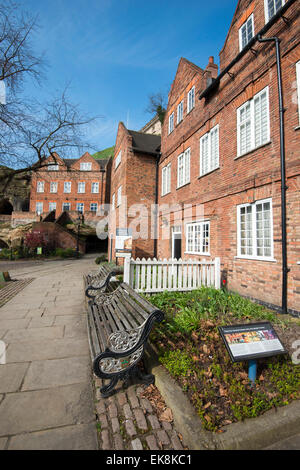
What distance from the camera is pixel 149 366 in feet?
10.4

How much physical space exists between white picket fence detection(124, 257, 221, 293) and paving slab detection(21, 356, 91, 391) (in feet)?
10.7

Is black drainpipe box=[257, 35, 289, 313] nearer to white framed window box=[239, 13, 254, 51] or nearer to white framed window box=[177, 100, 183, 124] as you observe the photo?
white framed window box=[239, 13, 254, 51]

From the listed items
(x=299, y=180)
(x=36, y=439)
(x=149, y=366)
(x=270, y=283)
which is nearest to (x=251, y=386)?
(x=149, y=366)

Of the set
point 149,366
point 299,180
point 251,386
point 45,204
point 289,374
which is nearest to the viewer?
point 251,386

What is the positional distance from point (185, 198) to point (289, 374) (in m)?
8.72

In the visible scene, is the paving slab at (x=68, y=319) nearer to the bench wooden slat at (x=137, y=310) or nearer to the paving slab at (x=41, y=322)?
the paving slab at (x=41, y=322)

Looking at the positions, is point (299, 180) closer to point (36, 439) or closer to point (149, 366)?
point (149, 366)

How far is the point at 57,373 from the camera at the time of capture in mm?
3096

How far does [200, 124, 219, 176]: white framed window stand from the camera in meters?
8.80

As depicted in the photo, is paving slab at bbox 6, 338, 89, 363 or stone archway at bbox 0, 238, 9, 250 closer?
paving slab at bbox 6, 338, 89, 363

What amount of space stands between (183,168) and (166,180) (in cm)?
215

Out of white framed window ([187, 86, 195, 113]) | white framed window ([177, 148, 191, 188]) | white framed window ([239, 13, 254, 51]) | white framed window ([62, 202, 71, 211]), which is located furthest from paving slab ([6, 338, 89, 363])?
white framed window ([62, 202, 71, 211])

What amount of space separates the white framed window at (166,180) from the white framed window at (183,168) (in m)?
1.28

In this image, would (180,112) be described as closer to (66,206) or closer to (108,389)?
(108,389)
